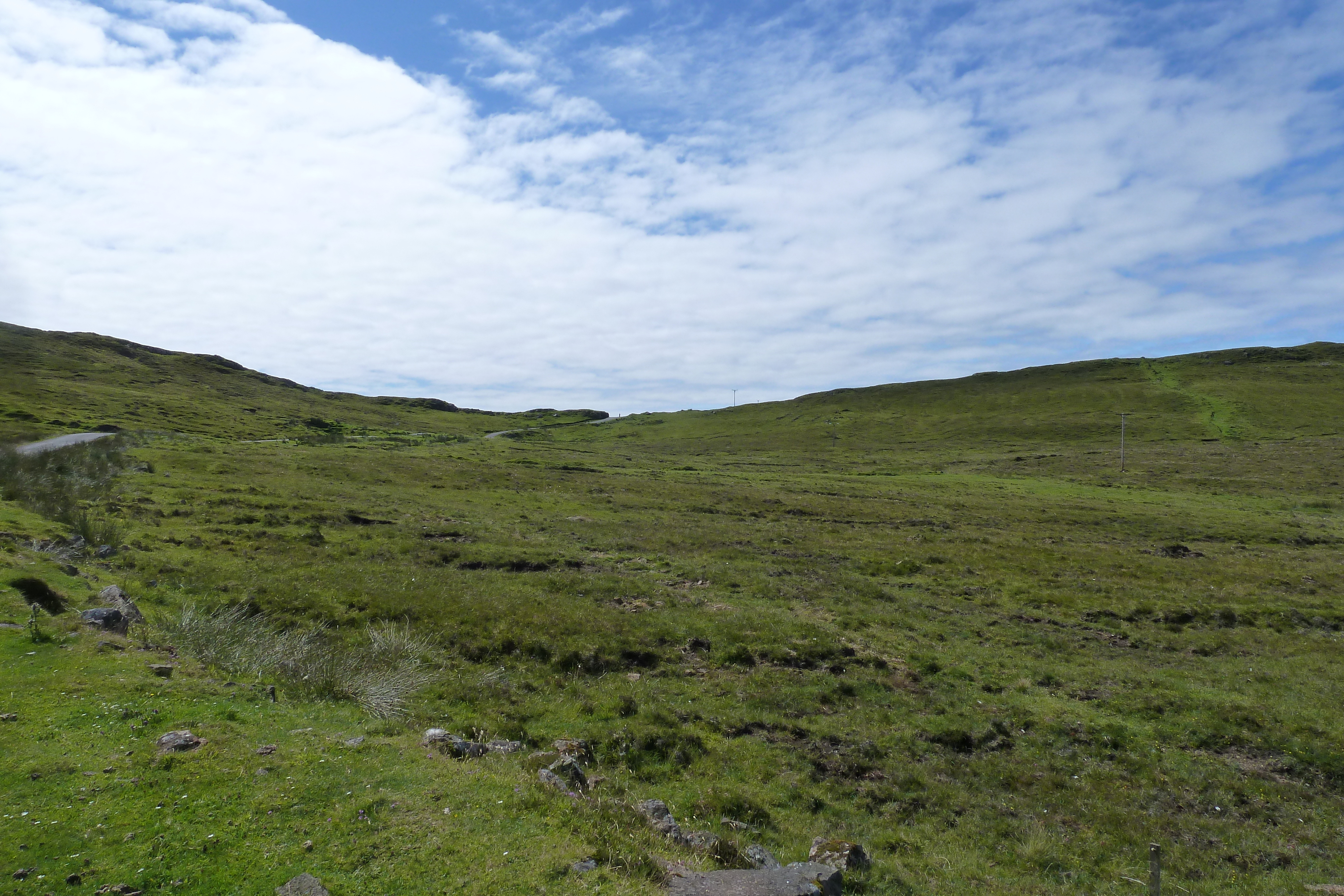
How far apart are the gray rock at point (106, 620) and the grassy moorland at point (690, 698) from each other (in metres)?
0.69

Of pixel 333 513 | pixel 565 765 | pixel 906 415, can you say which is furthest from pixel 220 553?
pixel 906 415

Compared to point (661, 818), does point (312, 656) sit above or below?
above

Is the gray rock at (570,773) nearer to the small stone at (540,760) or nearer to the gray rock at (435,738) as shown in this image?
the small stone at (540,760)

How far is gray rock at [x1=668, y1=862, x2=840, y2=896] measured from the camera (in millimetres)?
8383

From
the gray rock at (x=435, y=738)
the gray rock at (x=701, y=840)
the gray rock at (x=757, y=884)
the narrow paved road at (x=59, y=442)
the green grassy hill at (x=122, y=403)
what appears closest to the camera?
the gray rock at (x=757, y=884)

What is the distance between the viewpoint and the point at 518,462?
9288 cm

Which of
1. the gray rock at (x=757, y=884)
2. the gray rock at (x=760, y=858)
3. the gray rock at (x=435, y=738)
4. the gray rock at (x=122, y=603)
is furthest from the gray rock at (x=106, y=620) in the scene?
the gray rock at (x=760, y=858)

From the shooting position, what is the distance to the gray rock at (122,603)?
17713 millimetres

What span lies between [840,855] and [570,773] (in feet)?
16.7

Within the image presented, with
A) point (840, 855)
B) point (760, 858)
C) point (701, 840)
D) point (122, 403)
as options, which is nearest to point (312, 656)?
point (701, 840)

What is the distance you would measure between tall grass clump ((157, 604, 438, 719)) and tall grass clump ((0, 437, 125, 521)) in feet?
41.1

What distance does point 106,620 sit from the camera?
1622 centimetres

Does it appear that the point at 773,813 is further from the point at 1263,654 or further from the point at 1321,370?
the point at 1321,370

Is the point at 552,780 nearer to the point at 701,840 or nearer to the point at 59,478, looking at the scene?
the point at 701,840
